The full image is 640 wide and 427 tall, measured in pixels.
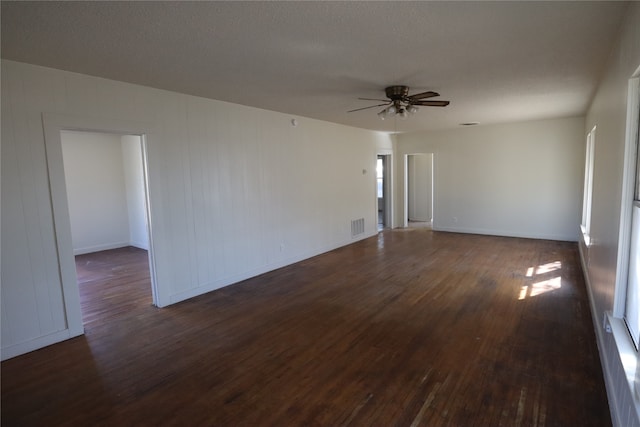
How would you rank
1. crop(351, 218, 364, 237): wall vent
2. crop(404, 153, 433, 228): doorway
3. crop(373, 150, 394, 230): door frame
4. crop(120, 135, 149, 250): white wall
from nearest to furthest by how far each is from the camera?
crop(120, 135, 149, 250): white wall → crop(351, 218, 364, 237): wall vent → crop(373, 150, 394, 230): door frame → crop(404, 153, 433, 228): doorway

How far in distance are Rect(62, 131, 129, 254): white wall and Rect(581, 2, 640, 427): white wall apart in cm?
788

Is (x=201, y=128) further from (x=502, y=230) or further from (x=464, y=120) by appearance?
(x=502, y=230)

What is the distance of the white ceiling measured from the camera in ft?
6.67

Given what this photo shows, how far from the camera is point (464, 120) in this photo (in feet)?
21.1

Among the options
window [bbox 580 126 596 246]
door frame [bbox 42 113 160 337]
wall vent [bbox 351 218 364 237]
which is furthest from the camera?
wall vent [bbox 351 218 364 237]

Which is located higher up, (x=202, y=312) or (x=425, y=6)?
(x=425, y=6)

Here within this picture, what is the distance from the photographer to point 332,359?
2.74 m

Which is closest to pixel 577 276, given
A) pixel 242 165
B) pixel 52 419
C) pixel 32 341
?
pixel 242 165

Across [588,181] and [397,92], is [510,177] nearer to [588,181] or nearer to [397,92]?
[588,181]

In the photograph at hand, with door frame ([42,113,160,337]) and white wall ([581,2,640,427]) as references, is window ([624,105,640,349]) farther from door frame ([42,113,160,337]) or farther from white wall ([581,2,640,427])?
door frame ([42,113,160,337])

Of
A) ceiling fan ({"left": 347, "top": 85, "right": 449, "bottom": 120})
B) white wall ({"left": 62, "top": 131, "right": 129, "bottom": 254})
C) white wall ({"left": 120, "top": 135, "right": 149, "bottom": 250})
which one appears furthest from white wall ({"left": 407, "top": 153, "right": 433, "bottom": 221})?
white wall ({"left": 62, "top": 131, "right": 129, "bottom": 254})

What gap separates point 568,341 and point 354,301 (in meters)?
2.01

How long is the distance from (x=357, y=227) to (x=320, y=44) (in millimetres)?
5180

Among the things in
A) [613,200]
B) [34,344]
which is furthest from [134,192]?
[613,200]
